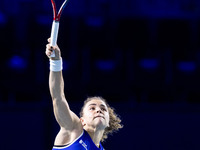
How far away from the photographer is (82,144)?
3.25m

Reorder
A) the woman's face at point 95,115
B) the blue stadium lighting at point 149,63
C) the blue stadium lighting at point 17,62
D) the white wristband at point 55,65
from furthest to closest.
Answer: the blue stadium lighting at point 149,63
the blue stadium lighting at point 17,62
the woman's face at point 95,115
the white wristband at point 55,65

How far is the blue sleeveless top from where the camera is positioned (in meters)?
3.19

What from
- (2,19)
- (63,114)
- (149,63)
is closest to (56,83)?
(63,114)

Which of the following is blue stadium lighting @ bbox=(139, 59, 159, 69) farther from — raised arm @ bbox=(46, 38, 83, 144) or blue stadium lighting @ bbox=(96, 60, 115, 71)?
raised arm @ bbox=(46, 38, 83, 144)

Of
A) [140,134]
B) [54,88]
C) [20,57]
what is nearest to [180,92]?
[140,134]

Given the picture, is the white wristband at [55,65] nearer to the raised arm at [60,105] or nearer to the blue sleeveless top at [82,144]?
the raised arm at [60,105]

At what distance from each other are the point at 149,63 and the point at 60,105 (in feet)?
16.5

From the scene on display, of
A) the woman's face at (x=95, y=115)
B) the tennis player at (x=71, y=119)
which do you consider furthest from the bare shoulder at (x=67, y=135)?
the woman's face at (x=95, y=115)

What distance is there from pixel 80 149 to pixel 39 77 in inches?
159

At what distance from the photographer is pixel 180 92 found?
7.19m

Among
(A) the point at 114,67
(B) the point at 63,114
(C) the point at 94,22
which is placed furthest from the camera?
(C) the point at 94,22

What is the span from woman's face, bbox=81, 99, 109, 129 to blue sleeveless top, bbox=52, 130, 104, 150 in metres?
0.13

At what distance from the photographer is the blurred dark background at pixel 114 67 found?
5.75 metres

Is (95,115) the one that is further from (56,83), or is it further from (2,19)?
(2,19)
